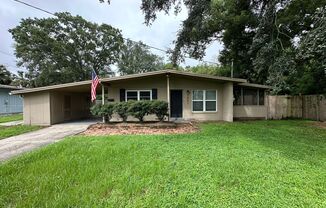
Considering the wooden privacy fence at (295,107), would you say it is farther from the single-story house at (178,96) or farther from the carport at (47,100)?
the carport at (47,100)

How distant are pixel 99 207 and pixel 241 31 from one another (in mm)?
18007

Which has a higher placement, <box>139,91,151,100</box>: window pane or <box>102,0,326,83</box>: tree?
<box>102,0,326,83</box>: tree

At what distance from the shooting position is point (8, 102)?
2609 centimetres

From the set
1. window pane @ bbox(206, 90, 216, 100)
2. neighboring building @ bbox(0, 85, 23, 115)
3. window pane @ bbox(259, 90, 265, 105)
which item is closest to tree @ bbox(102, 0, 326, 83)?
window pane @ bbox(259, 90, 265, 105)

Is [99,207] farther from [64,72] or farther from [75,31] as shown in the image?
[75,31]

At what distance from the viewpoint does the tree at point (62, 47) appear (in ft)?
98.1

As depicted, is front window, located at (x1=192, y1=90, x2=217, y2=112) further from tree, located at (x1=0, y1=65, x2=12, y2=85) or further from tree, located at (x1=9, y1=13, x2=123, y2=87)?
tree, located at (x1=0, y1=65, x2=12, y2=85)

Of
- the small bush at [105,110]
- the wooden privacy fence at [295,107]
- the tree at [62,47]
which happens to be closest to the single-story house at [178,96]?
the wooden privacy fence at [295,107]

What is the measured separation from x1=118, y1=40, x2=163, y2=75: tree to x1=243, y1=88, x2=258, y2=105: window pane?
95.5 feet

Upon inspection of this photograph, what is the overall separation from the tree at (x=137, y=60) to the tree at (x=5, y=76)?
704 inches

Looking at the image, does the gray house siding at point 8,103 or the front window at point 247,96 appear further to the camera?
the gray house siding at point 8,103

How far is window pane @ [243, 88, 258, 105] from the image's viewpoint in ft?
54.6

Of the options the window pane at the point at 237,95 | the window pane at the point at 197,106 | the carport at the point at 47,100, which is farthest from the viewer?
the window pane at the point at 237,95

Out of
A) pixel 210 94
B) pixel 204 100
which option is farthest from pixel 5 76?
pixel 210 94
